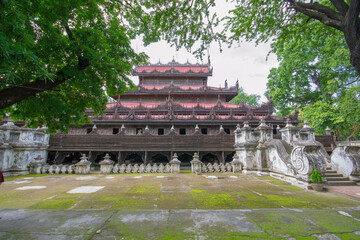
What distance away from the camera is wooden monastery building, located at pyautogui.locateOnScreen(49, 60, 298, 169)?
52.9 feet

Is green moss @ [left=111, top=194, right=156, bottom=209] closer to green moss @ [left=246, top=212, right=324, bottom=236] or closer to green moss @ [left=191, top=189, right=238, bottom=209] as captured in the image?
green moss @ [left=191, top=189, right=238, bottom=209]

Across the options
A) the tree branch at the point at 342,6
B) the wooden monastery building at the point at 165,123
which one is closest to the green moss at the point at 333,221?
the tree branch at the point at 342,6

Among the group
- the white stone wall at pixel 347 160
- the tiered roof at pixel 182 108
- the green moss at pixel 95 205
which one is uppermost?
the tiered roof at pixel 182 108

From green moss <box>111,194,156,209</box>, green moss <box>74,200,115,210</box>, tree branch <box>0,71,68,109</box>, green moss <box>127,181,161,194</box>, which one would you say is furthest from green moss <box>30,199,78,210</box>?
tree branch <box>0,71,68,109</box>

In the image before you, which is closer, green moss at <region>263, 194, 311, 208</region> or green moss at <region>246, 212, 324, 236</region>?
green moss at <region>246, 212, 324, 236</region>

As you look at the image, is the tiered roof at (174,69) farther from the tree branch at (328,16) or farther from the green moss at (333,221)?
the green moss at (333,221)

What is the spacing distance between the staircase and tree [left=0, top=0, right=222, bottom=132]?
26.2 feet

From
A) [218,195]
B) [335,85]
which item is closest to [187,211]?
[218,195]

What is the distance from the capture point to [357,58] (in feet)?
12.9

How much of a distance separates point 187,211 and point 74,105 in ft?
18.0

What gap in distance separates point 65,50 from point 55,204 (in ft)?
14.2

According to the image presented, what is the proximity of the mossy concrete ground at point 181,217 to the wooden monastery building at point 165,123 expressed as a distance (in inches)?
423

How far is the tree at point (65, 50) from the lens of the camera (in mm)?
2754

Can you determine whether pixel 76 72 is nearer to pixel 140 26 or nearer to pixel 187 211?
pixel 140 26
